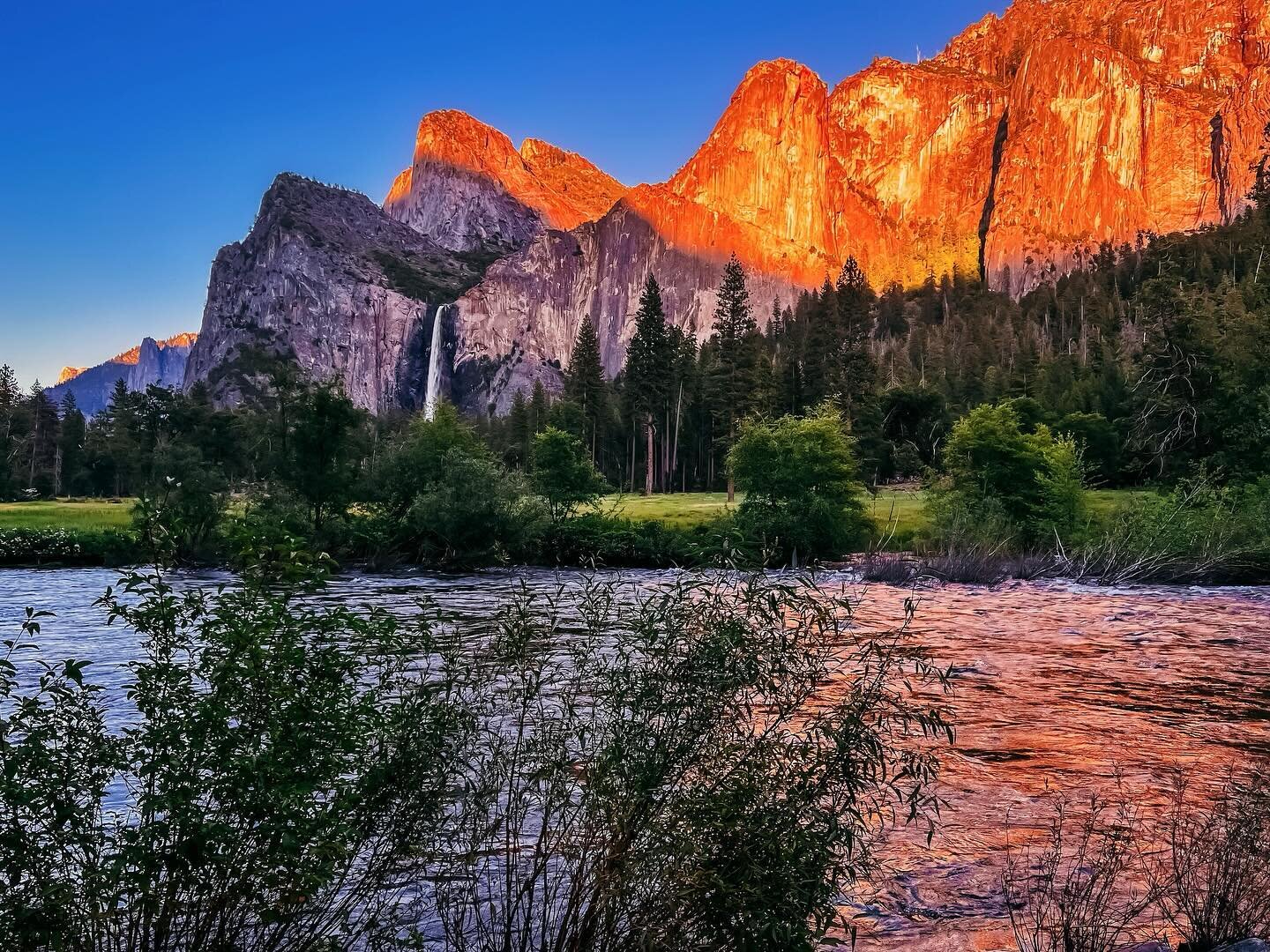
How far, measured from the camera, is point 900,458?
9188cm

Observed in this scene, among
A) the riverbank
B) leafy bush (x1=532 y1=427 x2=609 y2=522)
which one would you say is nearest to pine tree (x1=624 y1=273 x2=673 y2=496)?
the riverbank

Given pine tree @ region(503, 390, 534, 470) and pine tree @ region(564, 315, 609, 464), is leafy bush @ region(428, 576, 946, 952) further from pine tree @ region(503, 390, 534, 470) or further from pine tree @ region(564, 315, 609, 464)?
pine tree @ region(564, 315, 609, 464)

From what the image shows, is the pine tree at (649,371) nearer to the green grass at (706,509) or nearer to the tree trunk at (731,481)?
the tree trunk at (731,481)

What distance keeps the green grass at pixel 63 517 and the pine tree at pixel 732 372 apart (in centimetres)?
5380

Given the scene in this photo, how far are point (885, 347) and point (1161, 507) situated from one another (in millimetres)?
144056

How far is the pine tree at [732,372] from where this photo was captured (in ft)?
302

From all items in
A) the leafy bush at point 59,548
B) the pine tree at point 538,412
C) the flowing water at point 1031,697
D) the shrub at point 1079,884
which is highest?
the pine tree at point 538,412

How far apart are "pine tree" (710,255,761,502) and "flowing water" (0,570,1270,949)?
53625 millimetres

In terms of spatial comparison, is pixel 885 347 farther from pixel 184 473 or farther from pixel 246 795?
pixel 246 795

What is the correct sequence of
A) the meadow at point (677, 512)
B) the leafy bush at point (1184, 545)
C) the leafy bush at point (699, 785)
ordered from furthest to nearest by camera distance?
the meadow at point (677, 512)
the leafy bush at point (1184, 545)
the leafy bush at point (699, 785)

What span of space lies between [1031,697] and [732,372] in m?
78.7

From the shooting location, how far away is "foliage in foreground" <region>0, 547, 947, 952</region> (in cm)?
449

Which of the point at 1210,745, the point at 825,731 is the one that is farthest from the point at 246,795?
the point at 1210,745

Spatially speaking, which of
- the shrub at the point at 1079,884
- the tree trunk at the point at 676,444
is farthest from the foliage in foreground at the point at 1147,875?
the tree trunk at the point at 676,444
